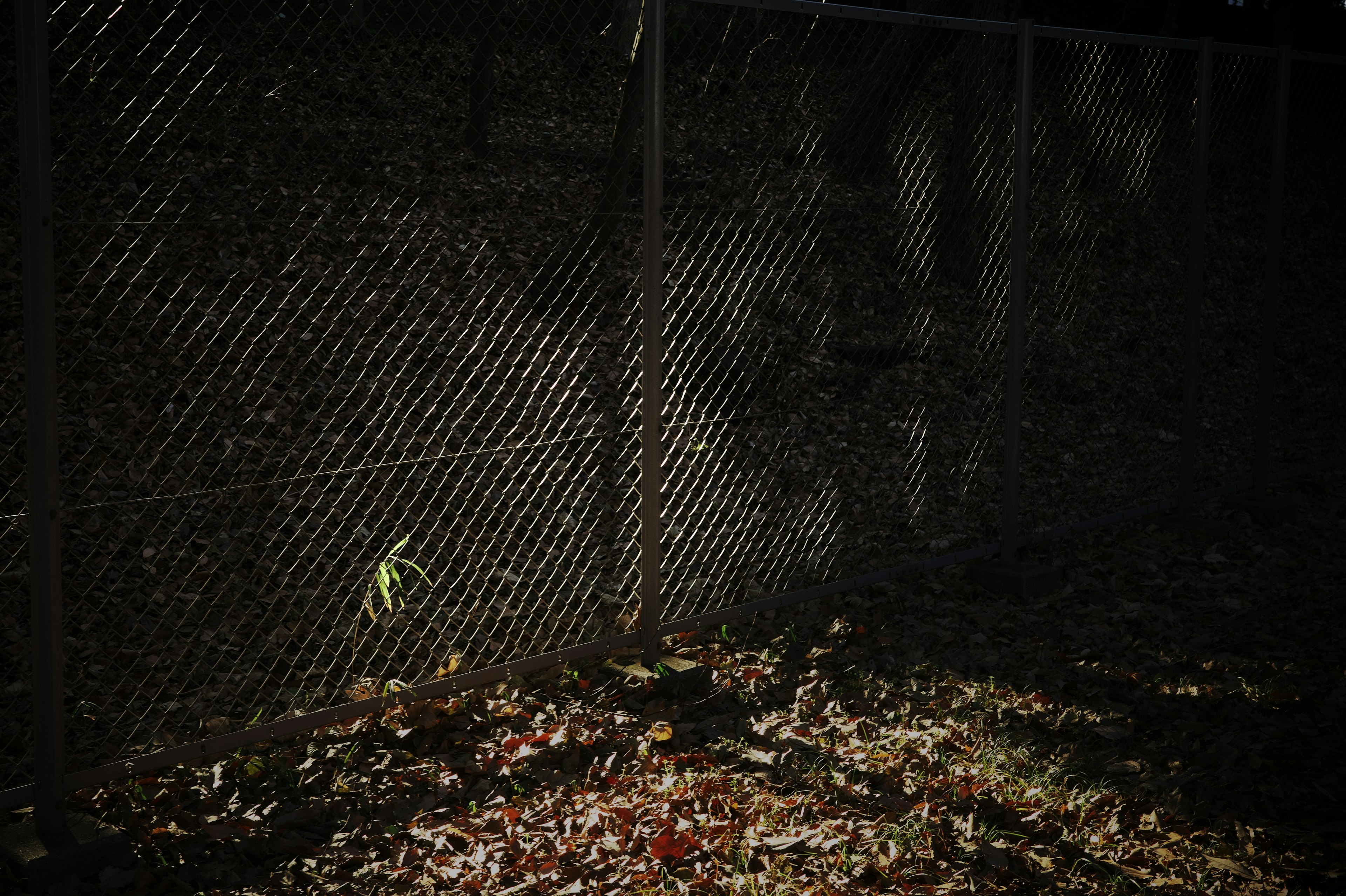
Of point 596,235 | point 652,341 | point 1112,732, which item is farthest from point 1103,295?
point 652,341

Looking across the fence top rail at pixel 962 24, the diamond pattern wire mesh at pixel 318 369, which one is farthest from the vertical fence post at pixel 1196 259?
the diamond pattern wire mesh at pixel 318 369

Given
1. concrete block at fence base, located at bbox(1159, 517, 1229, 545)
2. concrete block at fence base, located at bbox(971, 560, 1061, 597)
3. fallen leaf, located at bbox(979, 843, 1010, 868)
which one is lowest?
fallen leaf, located at bbox(979, 843, 1010, 868)

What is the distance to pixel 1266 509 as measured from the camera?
730cm

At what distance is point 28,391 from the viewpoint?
127 inches

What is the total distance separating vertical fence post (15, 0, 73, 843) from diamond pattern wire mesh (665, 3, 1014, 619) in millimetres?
2631

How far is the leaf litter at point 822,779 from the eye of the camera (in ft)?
11.2

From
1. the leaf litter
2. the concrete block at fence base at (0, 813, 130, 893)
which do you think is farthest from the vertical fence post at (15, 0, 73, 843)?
the leaf litter

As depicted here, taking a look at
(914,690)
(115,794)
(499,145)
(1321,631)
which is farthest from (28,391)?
(499,145)

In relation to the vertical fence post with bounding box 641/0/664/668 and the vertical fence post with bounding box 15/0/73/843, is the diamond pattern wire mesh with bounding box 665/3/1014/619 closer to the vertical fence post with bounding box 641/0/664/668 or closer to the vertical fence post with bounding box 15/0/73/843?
the vertical fence post with bounding box 641/0/664/668

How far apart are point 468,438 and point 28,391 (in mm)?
3877

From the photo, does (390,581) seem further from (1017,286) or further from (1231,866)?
(1231,866)

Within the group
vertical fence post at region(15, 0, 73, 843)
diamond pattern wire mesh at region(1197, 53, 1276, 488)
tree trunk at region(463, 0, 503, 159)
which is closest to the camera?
vertical fence post at region(15, 0, 73, 843)

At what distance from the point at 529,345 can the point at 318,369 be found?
5.35ft

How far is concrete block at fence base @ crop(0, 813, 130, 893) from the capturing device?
3209 millimetres
